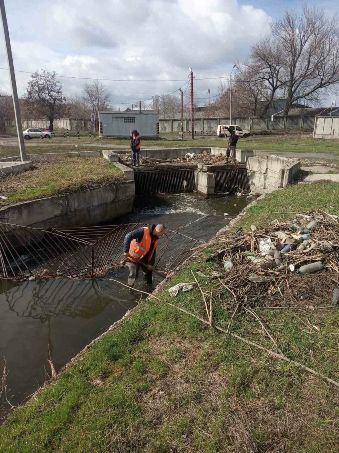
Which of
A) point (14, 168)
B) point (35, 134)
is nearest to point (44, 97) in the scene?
point (35, 134)

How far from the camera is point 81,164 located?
58.9 ft

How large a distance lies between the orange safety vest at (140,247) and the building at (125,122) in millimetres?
31965

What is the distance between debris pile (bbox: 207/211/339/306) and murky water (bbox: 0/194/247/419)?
252cm

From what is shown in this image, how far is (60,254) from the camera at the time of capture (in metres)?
10.7

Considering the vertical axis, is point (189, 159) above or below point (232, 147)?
below

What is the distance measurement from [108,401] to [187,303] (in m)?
2.17

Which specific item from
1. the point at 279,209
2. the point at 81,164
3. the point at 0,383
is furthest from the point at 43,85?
the point at 0,383

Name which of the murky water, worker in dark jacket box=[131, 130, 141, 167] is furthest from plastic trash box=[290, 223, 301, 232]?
worker in dark jacket box=[131, 130, 141, 167]

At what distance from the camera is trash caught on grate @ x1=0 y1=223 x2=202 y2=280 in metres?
8.98

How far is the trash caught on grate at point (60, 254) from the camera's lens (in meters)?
8.98

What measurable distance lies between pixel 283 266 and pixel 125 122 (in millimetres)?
34221

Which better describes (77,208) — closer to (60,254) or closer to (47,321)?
(60,254)

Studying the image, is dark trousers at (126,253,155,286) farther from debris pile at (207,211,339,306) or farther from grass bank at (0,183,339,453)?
grass bank at (0,183,339,453)

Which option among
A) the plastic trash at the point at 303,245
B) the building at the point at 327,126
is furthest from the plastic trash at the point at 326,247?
the building at the point at 327,126
